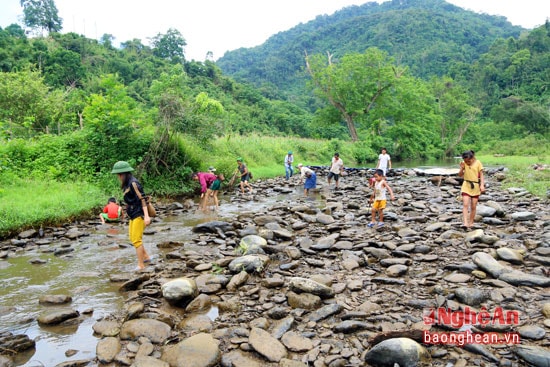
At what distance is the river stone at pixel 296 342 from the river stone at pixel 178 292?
1.78 meters

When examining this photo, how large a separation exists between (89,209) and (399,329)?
10.3 metres

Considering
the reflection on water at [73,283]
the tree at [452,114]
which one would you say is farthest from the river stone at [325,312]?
the tree at [452,114]

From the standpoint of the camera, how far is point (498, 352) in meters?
3.64

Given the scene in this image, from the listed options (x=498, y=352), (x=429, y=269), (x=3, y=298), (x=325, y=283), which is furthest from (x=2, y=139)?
(x=498, y=352)

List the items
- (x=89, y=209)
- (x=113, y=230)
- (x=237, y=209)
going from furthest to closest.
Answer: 1. (x=237, y=209)
2. (x=89, y=209)
3. (x=113, y=230)

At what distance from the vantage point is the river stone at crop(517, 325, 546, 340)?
380cm

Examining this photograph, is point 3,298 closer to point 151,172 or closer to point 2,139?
point 151,172

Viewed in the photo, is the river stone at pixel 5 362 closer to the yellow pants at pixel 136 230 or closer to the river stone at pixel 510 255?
the yellow pants at pixel 136 230

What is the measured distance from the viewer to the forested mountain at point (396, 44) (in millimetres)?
85312

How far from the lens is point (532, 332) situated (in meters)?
3.86

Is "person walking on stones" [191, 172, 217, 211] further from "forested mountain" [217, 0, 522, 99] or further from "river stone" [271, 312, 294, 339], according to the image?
"forested mountain" [217, 0, 522, 99]

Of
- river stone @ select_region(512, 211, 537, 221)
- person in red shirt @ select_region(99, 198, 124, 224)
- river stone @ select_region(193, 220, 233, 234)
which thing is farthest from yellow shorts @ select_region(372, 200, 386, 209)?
person in red shirt @ select_region(99, 198, 124, 224)

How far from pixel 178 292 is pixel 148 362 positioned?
60.7 inches

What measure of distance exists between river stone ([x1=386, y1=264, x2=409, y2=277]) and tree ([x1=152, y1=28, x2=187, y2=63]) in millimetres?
77598
